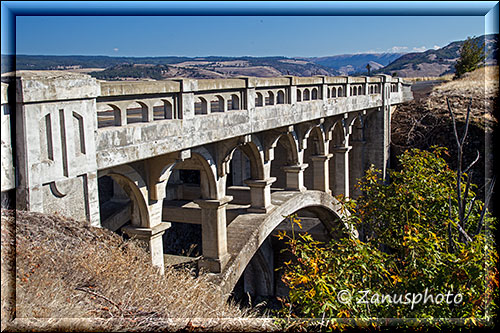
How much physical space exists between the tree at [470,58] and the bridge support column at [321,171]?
24.4 m

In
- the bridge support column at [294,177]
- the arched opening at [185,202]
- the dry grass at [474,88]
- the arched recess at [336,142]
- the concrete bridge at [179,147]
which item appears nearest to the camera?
the concrete bridge at [179,147]

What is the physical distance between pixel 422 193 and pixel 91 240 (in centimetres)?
496

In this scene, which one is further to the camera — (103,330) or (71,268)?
(71,268)

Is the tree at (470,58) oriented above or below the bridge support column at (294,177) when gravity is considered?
above

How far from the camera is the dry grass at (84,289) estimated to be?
4.95 meters

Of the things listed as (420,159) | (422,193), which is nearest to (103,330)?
(422,193)

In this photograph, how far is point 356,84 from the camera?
18.8m

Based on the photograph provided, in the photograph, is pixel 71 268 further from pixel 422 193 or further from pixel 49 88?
pixel 422 193

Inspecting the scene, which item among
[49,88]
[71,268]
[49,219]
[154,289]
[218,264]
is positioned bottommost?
[218,264]

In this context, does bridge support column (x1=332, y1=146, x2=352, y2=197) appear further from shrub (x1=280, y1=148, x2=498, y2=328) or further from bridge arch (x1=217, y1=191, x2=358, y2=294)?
shrub (x1=280, y1=148, x2=498, y2=328)

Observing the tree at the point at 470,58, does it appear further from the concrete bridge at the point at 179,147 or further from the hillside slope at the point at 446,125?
the concrete bridge at the point at 179,147

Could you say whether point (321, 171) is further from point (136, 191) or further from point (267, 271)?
point (136, 191)


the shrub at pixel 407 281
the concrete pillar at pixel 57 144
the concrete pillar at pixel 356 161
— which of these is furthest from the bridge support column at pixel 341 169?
the concrete pillar at pixel 57 144

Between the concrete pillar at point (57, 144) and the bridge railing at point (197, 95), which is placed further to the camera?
the bridge railing at point (197, 95)
